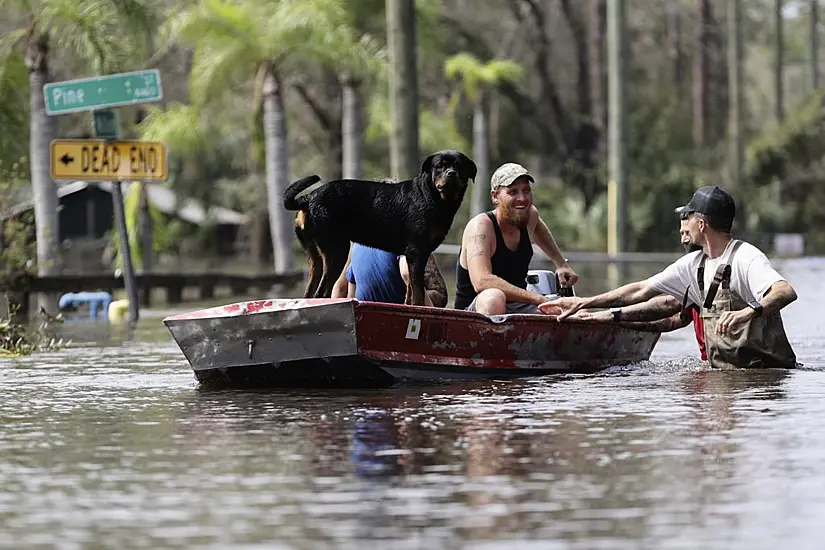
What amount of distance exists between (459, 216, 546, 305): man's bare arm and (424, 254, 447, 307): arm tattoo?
1.88 feet

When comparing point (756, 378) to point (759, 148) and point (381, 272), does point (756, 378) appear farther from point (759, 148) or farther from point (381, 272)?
point (759, 148)

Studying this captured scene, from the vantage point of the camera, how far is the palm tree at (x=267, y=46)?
36.9 m

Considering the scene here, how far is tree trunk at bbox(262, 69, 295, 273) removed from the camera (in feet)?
118

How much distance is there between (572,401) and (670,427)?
1608 millimetres

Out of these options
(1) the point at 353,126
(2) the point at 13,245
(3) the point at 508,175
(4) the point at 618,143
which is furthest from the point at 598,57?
(3) the point at 508,175

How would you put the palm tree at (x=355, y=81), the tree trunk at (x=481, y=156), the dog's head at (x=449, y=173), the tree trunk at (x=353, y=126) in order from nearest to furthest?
the dog's head at (x=449, y=173)
the palm tree at (x=355, y=81)
the tree trunk at (x=353, y=126)
the tree trunk at (x=481, y=156)

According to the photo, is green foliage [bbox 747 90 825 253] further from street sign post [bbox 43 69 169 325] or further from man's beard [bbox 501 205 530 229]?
man's beard [bbox 501 205 530 229]

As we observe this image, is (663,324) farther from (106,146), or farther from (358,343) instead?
(106,146)

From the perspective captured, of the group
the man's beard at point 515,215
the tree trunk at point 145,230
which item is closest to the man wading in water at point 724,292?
the man's beard at point 515,215

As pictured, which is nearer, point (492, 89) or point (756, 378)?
point (756, 378)

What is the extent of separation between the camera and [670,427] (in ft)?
35.1

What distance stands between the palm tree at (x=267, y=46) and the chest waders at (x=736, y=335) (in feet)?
75.1

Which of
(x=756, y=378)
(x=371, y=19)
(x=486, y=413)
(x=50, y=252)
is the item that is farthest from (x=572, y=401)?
(x=371, y=19)

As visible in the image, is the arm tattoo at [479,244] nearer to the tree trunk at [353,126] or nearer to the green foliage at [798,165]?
the tree trunk at [353,126]
